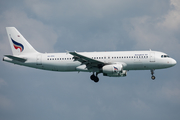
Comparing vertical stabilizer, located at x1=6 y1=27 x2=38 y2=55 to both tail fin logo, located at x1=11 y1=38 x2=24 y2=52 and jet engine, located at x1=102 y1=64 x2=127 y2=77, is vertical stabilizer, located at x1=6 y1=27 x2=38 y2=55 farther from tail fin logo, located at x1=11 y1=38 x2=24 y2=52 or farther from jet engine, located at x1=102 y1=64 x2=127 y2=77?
jet engine, located at x1=102 y1=64 x2=127 y2=77

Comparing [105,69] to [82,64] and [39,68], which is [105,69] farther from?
[39,68]

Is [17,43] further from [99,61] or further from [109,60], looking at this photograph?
[109,60]

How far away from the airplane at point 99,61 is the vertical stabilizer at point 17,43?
1007 millimetres

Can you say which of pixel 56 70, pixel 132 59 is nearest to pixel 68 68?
pixel 56 70

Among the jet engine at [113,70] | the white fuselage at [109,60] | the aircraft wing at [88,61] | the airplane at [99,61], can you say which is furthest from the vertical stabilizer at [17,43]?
the jet engine at [113,70]

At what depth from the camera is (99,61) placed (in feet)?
181

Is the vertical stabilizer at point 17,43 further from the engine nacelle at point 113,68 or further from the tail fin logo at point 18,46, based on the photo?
the engine nacelle at point 113,68

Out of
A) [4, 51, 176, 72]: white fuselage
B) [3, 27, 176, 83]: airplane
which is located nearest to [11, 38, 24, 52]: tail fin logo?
[3, 27, 176, 83]: airplane

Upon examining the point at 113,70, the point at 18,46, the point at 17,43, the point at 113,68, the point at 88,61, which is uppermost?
the point at 17,43

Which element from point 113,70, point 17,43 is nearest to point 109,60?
point 113,70

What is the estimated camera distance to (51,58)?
5875 centimetres

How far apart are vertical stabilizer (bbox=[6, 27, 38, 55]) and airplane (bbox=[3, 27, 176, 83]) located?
1007 millimetres

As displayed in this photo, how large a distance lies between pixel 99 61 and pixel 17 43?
18.0 metres

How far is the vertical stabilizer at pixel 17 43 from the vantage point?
61438 millimetres
